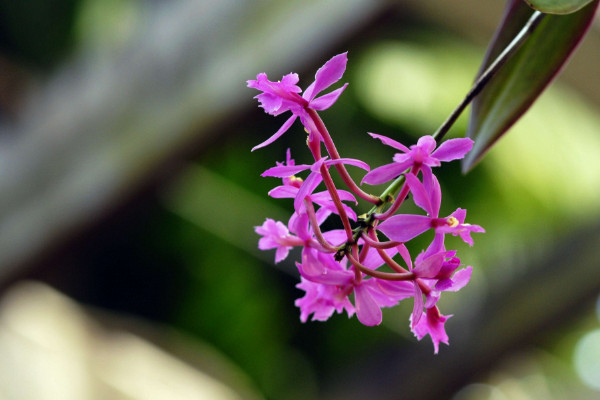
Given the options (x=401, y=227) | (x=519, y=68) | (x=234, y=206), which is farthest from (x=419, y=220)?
(x=234, y=206)

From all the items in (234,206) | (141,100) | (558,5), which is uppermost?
(558,5)

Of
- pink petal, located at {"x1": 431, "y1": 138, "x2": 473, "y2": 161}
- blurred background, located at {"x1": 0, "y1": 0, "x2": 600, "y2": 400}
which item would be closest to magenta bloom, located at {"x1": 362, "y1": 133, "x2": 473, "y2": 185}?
pink petal, located at {"x1": 431, "y1": 138, "x2": 473, "y2": 161}

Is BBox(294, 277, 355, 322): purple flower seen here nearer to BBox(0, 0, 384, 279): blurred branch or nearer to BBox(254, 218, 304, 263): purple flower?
BBox(254, 218, 304, 263): purple flower

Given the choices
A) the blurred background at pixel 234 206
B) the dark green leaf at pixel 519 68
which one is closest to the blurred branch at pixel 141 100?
the blurred background at pixel 234 206

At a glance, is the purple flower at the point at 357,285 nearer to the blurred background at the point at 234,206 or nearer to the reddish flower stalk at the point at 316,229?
the reddish flower stalk at the point at 316,229

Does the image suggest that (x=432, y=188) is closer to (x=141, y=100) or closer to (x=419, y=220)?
(x=419, y=220)
